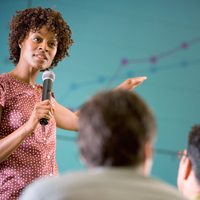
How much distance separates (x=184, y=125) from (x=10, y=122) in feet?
5.82

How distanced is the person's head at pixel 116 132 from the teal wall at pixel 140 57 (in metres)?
2.20

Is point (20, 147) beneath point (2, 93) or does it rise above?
beneath

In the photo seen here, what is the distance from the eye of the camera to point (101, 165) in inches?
38.0

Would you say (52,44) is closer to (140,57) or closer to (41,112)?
(41,112)

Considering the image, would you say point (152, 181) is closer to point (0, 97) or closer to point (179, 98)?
point (0, 97)

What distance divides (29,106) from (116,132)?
3.33ft

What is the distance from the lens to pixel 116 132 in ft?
3.14

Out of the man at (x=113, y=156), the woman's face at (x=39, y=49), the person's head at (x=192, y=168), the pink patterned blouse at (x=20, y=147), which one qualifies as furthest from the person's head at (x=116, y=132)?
the woman's face at (x=39, y=49)

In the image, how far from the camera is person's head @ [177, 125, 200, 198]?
50.7 inches

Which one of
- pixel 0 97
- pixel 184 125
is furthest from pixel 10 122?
pixel 184 125

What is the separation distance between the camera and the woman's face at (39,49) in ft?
6.43

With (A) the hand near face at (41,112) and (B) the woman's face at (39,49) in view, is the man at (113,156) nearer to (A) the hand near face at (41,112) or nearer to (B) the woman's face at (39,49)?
(A) the hand near face at (41,112)

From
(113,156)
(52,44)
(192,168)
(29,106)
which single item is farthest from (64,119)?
(113,156)

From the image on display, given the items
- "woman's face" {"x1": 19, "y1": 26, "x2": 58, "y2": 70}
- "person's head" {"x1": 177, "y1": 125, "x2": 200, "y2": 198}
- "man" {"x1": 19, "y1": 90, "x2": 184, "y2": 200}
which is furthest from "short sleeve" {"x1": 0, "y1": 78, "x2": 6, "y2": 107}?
"man" {"x1": 19, "y1": 90, "x2": 184, "y2": 200}
